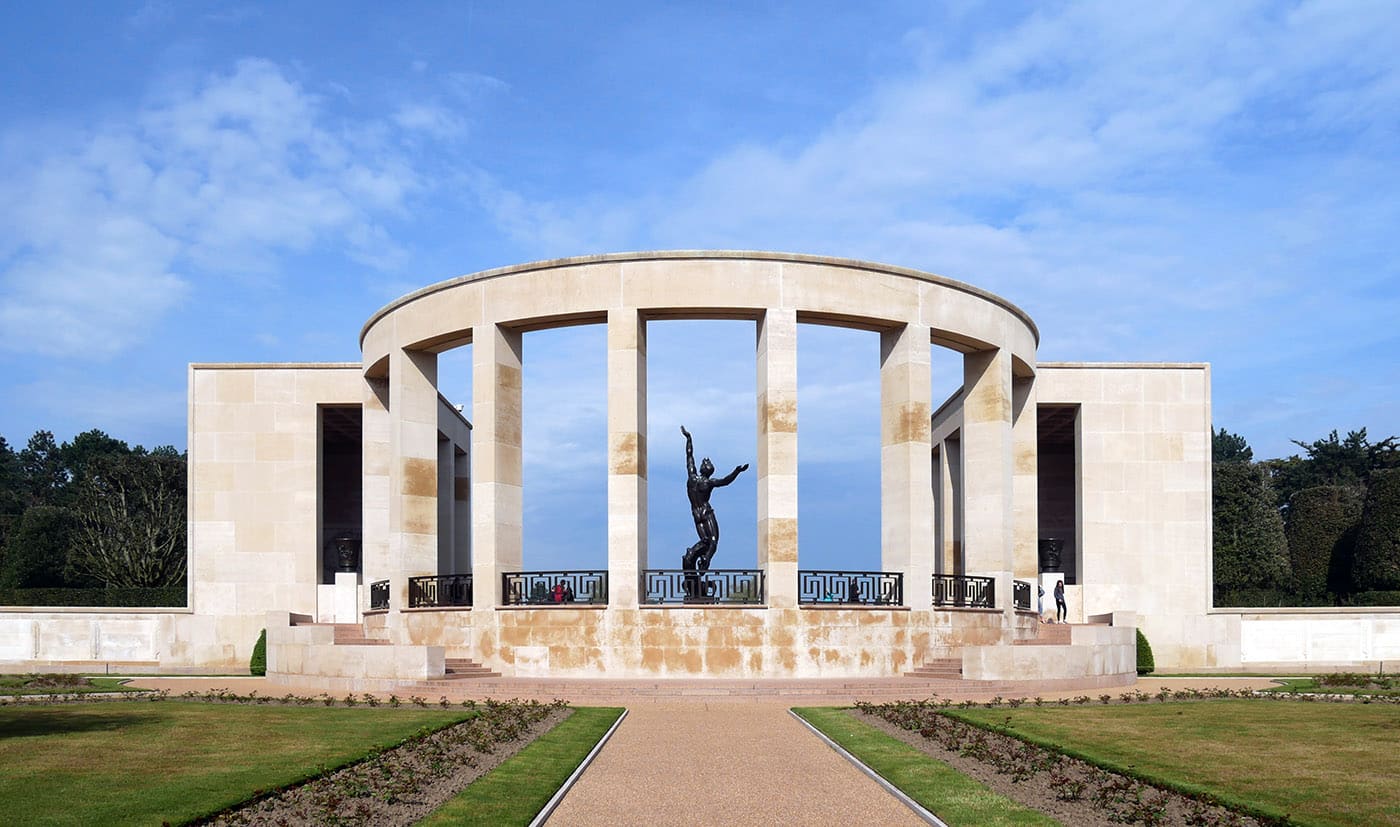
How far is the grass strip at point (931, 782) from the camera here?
11.6 meters

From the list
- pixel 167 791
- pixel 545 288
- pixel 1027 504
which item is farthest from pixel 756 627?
pixel 167 791

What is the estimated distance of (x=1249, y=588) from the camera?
5675 cm

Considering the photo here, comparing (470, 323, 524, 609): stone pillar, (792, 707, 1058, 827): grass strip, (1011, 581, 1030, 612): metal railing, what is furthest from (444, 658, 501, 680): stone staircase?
(1011, 581, 1030, 612): metal railing

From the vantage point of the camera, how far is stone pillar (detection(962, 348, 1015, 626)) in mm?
31406

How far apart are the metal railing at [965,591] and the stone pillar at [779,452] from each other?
4.31 metres

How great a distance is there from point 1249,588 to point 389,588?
42049 mm

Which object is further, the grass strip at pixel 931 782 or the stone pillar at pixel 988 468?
the stone pillar at pixel 988 468

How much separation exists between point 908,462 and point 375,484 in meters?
15.4

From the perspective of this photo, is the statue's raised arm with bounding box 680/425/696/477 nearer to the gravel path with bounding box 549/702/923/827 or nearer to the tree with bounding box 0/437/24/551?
the gravel path with bounding box 549/702/923/827

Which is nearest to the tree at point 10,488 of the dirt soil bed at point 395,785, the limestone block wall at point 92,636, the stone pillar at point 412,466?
the limestone block wall at point 92,636

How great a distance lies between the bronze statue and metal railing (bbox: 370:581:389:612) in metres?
8.80

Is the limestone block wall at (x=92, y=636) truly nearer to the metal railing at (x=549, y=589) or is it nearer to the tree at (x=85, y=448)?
the metal railing at (x=549, y=589)

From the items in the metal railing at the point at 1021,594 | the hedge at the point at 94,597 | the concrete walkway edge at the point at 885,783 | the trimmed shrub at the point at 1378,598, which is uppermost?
the metal railing at the point at 1021,594

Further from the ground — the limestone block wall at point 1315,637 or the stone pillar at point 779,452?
the stone pillar at point 779,452
